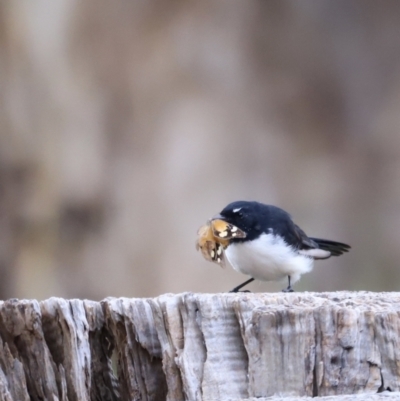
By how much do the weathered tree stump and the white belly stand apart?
1.43 metres

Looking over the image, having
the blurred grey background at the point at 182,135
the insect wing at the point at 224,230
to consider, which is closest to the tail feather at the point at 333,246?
the insect wing at the point at 224,230

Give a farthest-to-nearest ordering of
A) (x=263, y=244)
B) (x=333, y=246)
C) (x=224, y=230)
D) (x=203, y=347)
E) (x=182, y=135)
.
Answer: (x=182, y=135), (x=333, y=246), (x=263, y=244), (x=224, y=230), (x=203, y=347)

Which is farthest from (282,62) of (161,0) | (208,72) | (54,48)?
(54,48)

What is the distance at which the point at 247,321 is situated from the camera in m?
1.80

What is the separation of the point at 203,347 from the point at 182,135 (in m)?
3.79

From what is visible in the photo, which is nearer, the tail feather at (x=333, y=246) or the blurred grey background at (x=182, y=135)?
the tail feather at (x=333, y=246)

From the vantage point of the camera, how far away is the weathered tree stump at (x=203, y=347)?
1.75 metres

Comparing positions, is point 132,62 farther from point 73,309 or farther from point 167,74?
point 73,309

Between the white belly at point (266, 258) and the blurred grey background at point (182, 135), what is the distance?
2.07 meters

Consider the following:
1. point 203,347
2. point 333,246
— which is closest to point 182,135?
point 333,246

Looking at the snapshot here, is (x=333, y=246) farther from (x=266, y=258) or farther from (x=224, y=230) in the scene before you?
(x=224, y=230)

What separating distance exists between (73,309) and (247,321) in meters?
0.36

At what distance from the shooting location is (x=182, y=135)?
556 centimetres

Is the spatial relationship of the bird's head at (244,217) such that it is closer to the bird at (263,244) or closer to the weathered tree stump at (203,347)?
the bird at (263,244)
